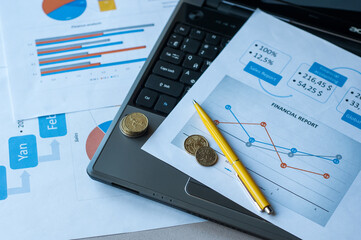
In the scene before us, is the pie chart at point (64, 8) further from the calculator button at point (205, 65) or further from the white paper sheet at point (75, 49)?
the calculator button at point (205, 65)

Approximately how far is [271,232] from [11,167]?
36 cm

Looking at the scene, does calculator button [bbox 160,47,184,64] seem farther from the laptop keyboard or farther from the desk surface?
the desk surface

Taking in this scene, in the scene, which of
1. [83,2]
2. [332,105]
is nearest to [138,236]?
[332,105]

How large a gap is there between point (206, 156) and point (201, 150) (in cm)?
1

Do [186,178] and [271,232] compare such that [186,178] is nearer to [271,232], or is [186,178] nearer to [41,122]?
[271,232]

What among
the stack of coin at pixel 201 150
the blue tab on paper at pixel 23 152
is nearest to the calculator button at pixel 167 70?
the stack of coin at pixel 201 150

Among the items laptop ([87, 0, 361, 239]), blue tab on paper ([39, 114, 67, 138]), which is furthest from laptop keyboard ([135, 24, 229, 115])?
blue tab on paper ([39, 114, 67, 138])

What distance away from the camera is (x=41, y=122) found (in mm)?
623

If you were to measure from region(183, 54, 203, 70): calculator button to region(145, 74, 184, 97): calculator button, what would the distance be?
4cm

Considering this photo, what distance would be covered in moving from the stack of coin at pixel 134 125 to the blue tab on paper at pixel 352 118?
0.28 m

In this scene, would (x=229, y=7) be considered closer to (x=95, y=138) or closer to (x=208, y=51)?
(x=208, y=51)

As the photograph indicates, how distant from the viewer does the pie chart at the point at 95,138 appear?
1.95 feet

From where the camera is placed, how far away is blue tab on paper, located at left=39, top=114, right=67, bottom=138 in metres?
0.61

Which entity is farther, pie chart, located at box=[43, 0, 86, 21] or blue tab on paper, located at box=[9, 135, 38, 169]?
pie chart, located at box=[43, 0, 86, 21]
